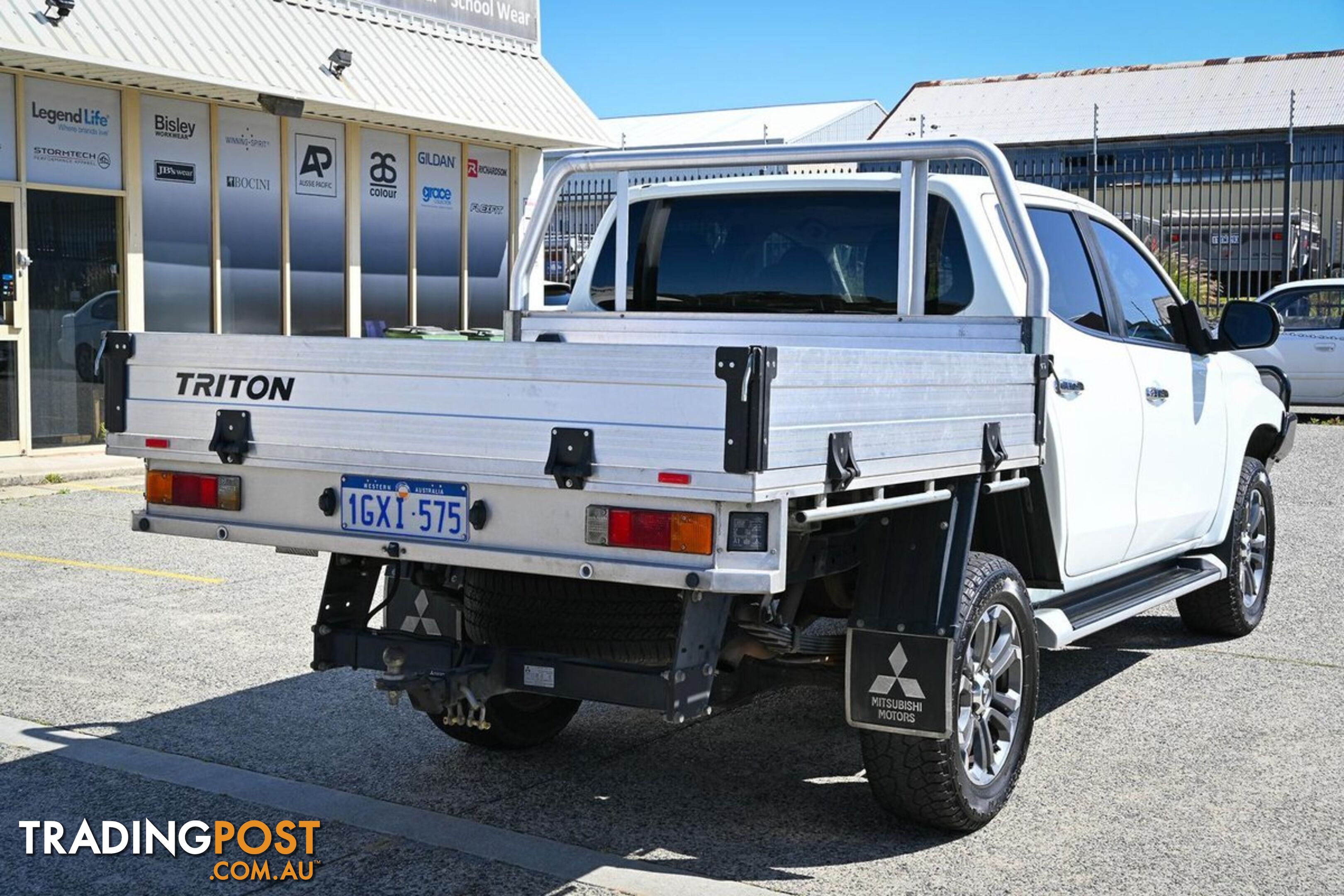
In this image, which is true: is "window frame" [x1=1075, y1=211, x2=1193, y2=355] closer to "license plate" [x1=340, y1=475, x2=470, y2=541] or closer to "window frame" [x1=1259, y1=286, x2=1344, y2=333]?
"license plate" [x1=340, y1=475, x2=470, y2=541]

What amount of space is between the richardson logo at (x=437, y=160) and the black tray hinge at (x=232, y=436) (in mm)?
13768

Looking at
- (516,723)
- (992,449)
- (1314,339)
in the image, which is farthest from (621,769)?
(1314,339)

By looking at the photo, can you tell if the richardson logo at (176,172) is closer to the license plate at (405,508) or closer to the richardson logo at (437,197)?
the richardson logo at (437,197)

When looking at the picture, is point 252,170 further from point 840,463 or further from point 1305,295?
point 840,463

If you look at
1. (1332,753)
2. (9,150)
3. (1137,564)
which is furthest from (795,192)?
(9,150)

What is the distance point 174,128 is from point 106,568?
7292 mm

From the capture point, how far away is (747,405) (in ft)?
12.0

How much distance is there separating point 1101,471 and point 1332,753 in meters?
1.32

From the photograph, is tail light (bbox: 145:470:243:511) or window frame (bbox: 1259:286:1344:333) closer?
tail light (bbox: 145:470:243:511)

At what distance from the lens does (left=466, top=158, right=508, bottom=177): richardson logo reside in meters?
18.6

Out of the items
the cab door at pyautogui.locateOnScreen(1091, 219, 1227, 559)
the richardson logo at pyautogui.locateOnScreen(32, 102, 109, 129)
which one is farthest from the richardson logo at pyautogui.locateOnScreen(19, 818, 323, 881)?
the richardson logo at pyautogui.locateOnScreen(32, 102, 109, 129)

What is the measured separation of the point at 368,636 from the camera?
471 cm

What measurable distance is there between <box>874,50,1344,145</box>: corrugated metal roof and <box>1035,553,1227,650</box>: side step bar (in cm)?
3006

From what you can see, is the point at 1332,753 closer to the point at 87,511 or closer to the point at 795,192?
the point at 795,192
